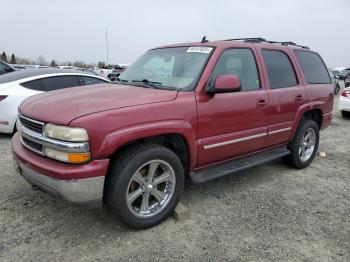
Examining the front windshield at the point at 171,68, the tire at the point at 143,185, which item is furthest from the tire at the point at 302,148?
the tire at the point at 143,185

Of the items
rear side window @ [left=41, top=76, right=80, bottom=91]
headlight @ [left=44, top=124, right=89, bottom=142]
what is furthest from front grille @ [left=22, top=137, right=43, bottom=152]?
rear side window @ [left=41, top=76, right=80, bottom=91]

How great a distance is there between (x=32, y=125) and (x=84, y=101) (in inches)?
21.4

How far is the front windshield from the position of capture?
12.3 ft

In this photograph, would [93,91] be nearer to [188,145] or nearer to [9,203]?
[188,145]

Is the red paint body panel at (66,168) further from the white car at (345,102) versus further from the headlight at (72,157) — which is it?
the white car at (345,102)

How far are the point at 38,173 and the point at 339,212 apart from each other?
323 centimetres

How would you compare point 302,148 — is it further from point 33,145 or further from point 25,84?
point 25,84

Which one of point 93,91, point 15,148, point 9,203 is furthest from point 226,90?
point 9,203

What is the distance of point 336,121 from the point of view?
10.1m

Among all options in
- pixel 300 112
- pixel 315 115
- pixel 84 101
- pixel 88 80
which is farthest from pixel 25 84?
pixel 315 115

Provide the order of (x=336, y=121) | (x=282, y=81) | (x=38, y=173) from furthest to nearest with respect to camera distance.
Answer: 1. (x=336, y=121)
2. (x=282, y=81)
3. (x=38, y=173)

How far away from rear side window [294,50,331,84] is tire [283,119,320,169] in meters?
0.68

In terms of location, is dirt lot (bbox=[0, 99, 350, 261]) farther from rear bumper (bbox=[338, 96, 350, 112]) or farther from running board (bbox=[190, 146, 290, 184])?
rear bumper (bbox=[338, 96, 350, 112])

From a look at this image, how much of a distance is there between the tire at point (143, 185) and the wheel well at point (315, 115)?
288 cm
